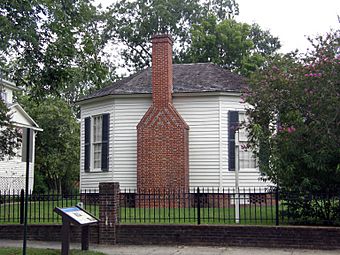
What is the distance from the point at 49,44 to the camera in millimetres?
11250

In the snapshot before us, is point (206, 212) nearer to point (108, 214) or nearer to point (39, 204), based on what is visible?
point (108, 214)

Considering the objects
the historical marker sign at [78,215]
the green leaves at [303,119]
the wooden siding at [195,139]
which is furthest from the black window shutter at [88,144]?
the historical marker sign at [78,215]

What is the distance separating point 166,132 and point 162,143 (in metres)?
0.48

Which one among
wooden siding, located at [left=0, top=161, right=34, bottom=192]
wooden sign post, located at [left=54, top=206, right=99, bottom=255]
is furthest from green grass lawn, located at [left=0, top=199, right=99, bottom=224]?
wooden siding, located at [left=0, top=161, right=34, bottom=192]

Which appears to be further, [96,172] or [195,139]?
[96,172]

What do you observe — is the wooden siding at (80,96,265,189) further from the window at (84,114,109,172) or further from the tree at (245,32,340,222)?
the tree at (245,32,340,222)

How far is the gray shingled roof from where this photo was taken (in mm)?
20797

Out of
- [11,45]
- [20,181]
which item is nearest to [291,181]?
[11,45]

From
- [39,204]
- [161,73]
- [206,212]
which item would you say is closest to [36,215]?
[39,204]

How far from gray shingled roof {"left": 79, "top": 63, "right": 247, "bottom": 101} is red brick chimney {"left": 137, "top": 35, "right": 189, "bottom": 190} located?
0.84 metres

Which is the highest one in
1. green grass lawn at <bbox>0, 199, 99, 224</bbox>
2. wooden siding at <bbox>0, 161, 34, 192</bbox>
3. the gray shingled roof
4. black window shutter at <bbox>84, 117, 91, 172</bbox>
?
the gray shingled roof

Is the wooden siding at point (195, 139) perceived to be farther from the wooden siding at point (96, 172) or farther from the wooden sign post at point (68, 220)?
the wooden sign post at point (68, 220)

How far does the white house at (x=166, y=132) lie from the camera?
1986cm

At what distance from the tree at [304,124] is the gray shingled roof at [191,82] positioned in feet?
22.6
